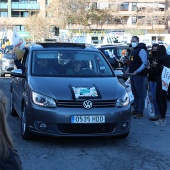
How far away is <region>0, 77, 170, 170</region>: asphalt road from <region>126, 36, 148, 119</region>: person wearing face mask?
147 centimetres

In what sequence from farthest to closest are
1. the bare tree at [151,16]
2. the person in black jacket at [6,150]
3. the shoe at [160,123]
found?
the bare tree at [151,16] → the shoe at [160,123] → the person in black jacket at [6,150]

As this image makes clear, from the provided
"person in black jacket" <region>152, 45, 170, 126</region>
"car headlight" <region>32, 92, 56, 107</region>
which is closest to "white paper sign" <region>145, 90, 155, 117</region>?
"person in black jacket" <region>152, 45, 170, 126</region>

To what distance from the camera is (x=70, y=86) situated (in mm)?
6898

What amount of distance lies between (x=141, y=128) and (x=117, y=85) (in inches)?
64.2

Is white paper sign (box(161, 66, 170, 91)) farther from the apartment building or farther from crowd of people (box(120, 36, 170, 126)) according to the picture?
the apartment building

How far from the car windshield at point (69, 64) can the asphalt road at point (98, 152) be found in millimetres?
1174

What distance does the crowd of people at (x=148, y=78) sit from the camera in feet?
28.9

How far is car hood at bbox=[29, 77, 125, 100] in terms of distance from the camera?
6.70 m

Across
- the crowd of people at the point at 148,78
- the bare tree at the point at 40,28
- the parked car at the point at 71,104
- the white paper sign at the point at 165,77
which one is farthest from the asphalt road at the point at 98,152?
the bare tree at the point at 40,28

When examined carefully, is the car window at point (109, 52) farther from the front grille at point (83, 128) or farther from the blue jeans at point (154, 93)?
the front grille at point (83, 128)

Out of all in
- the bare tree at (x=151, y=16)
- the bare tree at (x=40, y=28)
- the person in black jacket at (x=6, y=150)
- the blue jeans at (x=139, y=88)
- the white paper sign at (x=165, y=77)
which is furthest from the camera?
the bare tree at (x=151, y=16)

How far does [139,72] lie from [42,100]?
3.20 m

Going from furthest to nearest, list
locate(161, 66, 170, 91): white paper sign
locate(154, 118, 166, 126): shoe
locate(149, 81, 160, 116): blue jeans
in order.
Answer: locate(149, 81, 160, 116): blue jeans < locate(154, 118, 166, 126): shoe < locate(161, 66, 170, 91): white paper sign

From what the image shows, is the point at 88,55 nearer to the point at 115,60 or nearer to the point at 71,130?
the point at 71,130
